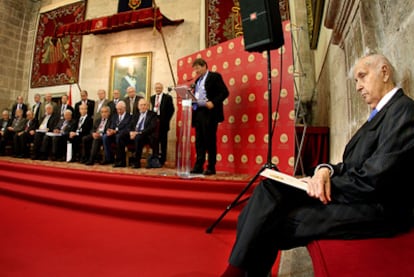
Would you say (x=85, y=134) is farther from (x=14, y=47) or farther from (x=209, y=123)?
(x=14, y=47)

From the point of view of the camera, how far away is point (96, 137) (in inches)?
178

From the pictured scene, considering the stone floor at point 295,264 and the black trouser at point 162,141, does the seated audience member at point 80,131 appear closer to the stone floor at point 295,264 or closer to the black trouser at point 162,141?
the black trouser at point 162,141

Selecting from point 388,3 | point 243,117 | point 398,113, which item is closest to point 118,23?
point 243,117

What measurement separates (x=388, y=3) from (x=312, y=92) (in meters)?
3.84

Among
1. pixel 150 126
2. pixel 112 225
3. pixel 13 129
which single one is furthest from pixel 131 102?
pixel 112 225

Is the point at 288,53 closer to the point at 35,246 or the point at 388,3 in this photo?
the point at 388,3

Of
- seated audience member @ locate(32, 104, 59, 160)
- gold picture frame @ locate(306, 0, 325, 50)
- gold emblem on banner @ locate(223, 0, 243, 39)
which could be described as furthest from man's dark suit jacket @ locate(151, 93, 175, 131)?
gold picture frame @ locate(306, 0, 325, 50)

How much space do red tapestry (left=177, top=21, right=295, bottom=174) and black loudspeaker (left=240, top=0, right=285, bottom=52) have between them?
1306mm

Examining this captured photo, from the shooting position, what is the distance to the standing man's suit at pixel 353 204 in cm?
89

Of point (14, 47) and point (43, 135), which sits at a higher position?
point (14, 47)

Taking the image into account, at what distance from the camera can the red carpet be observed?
56.4 inches

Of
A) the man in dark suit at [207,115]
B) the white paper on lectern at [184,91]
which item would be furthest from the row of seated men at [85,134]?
the white paper on lectern at [184,91]

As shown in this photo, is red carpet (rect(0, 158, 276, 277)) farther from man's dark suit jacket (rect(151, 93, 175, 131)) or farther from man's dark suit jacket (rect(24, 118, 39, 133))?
man's dark suit jacket (rect(24, 118, 39, 133))

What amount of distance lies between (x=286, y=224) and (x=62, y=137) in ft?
16.8
